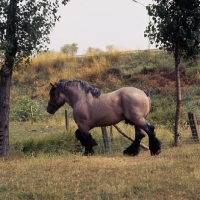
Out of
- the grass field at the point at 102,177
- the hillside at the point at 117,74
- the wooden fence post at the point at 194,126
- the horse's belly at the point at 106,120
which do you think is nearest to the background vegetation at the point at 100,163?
the grass field at the point at 102,177

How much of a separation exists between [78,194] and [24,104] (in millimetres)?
18718

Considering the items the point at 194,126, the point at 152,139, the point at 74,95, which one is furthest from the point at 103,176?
the point at 194,126

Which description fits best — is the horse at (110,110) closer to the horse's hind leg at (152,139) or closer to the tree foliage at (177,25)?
the horse's hind leg at (152,139)

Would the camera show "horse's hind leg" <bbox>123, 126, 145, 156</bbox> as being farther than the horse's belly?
Yes

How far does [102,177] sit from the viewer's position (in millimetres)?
8398

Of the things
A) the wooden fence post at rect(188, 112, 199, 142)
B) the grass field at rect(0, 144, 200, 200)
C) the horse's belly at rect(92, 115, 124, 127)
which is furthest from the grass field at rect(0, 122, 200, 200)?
the wooden fence post at rect(188, 112, 199, 142)

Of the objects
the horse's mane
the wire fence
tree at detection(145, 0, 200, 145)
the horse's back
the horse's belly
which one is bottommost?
the wire fence

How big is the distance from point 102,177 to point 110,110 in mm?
3653

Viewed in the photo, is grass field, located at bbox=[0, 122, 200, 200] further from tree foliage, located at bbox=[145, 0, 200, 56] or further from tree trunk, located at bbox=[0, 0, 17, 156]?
tree foliage, located at bbox=[145, 0, 200, 56]

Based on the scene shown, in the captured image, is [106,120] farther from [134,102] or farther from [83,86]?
[83,86]

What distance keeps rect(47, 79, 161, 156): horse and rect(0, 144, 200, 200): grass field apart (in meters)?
0.78

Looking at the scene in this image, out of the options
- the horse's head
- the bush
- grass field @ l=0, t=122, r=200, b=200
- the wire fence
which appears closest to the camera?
grass field @ l=0, t=122, r=200, b=200

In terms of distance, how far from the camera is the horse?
38.2 feet

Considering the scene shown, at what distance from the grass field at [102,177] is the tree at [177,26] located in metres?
3.39
